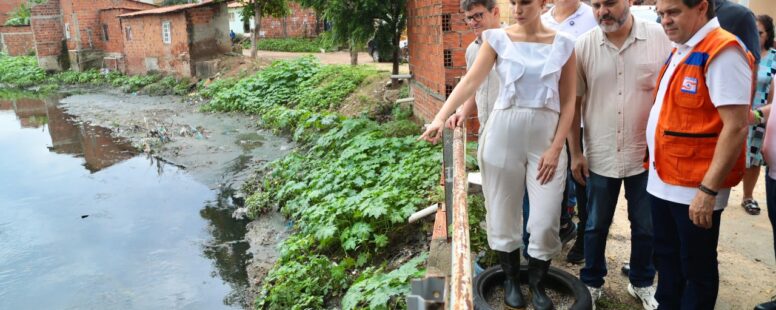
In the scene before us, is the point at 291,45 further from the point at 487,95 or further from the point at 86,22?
the point at 487,95

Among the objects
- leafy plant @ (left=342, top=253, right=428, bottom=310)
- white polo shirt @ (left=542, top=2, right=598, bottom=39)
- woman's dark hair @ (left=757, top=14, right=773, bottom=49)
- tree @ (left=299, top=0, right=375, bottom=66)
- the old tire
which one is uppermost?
tree @ (left=299, top=0, right=375, bottom=66)

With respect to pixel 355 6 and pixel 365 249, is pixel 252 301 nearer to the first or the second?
pixel 365 249

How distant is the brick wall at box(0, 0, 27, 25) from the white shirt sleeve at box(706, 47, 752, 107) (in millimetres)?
48938

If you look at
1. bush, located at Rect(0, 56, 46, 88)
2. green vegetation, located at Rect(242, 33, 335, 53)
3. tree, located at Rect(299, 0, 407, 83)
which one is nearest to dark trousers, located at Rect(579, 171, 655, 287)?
tree, located at Rect(299, 0, 407, 83)

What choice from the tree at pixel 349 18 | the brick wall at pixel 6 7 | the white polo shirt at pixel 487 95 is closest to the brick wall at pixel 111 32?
the tree at pixel 349 18

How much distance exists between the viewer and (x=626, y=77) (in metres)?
2.84

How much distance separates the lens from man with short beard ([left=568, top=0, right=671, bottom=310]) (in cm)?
282

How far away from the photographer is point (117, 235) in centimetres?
747

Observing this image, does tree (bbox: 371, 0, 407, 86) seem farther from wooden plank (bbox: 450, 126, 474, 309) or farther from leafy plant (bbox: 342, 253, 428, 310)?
wooden plank (bbox: 450, 126, 474, 309)

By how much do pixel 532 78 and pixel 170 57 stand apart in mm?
19596

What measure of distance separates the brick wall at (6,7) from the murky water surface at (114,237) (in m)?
36.6

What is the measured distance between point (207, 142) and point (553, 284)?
10.0m

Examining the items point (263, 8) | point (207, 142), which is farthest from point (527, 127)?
point (263, 8)

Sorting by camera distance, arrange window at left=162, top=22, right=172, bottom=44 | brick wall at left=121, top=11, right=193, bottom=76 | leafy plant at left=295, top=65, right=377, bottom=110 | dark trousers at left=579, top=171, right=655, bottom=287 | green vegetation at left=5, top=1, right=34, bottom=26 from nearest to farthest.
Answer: dark trousers at left=579, top=171, right=655, bottom=287
leafy plant at left=295, top=65, right=377, bottom=110
brick wall at left=121, top=11, right=193, bottom=76
window at left=162, top=22, right=172, bottom=44
green vegetation at left=5, top=1, right=34, bottom=26
